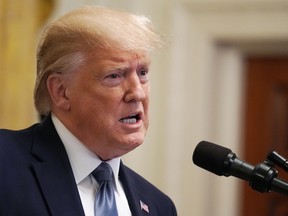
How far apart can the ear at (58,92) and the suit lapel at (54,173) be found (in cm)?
6

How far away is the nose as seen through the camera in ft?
6.55

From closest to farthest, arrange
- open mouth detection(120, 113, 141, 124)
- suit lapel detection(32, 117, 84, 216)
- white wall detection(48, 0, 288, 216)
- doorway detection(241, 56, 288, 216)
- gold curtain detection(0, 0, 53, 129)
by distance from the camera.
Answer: suit lapel detection(32, 117, 84, 216) → open mouth detection(120, 113, 141, 124) → gold curtain detection(0, 0, 53, 129) → white wall detection(48, 0, 288, 216) → doorway detection(241, 56, 288, 216)

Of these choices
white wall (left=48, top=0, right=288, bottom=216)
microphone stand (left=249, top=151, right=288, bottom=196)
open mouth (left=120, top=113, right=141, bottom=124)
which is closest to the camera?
microphone stand (left=249, top=151, right=288, bottom=196)

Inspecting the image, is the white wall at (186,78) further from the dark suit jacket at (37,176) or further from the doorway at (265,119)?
the dark suit jacket at (37,176)

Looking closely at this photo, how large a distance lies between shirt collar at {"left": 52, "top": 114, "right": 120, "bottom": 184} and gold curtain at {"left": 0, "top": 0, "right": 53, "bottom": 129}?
1387mm

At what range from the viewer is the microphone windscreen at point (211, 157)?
1.91 meters

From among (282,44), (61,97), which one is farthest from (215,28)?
(61,97)

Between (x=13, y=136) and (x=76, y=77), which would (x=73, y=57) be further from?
(x=13, y=136)

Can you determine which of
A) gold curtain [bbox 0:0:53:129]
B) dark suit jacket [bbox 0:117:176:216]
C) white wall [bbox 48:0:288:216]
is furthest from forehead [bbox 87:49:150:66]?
white wall [bbox 48:0:288:216]

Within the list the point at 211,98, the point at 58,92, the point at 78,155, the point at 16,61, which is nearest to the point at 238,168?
the point at 78,155

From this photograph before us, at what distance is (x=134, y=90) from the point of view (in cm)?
200

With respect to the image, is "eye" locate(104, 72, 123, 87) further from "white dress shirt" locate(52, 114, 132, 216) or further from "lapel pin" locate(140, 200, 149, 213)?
"lapel pin" locate(140, 200, 149, 213)

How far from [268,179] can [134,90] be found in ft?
1.45

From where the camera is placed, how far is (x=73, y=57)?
202cm
